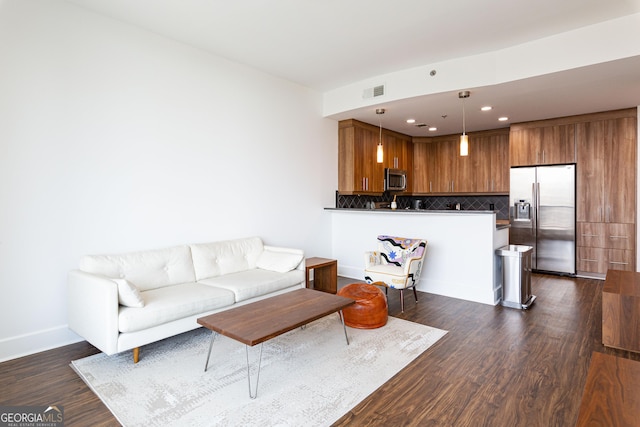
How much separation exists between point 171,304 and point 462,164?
21.3ft

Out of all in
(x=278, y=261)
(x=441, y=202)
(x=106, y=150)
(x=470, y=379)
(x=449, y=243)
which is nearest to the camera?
(x=470, y=379)

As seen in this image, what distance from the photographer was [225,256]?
13.2 ft

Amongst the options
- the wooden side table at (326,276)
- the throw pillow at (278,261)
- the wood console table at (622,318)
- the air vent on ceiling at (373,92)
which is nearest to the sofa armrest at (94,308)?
the throw pillow at (278,261)

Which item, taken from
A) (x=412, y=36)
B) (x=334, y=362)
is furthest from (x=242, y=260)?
(x=412, y=36)

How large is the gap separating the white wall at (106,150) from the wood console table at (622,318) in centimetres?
376

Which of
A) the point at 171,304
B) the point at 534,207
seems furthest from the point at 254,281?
the point at 534,207

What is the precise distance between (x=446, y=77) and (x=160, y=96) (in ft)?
11.0

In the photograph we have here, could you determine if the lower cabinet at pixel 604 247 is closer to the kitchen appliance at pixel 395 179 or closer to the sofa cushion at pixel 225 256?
the kitchen appliance at pixel 395 179

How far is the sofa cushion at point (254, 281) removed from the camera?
344 cm

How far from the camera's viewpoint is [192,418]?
207cm

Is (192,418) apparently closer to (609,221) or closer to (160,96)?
(160,96)

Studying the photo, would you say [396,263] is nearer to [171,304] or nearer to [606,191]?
[171,304]

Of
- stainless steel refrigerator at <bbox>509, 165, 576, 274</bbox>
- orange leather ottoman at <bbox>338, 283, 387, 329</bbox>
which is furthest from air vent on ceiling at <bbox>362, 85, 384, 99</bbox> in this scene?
stainless steel refrigerator at <bbox>509, 165, 576, 274</bbox>

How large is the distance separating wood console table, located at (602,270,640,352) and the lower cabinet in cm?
293
